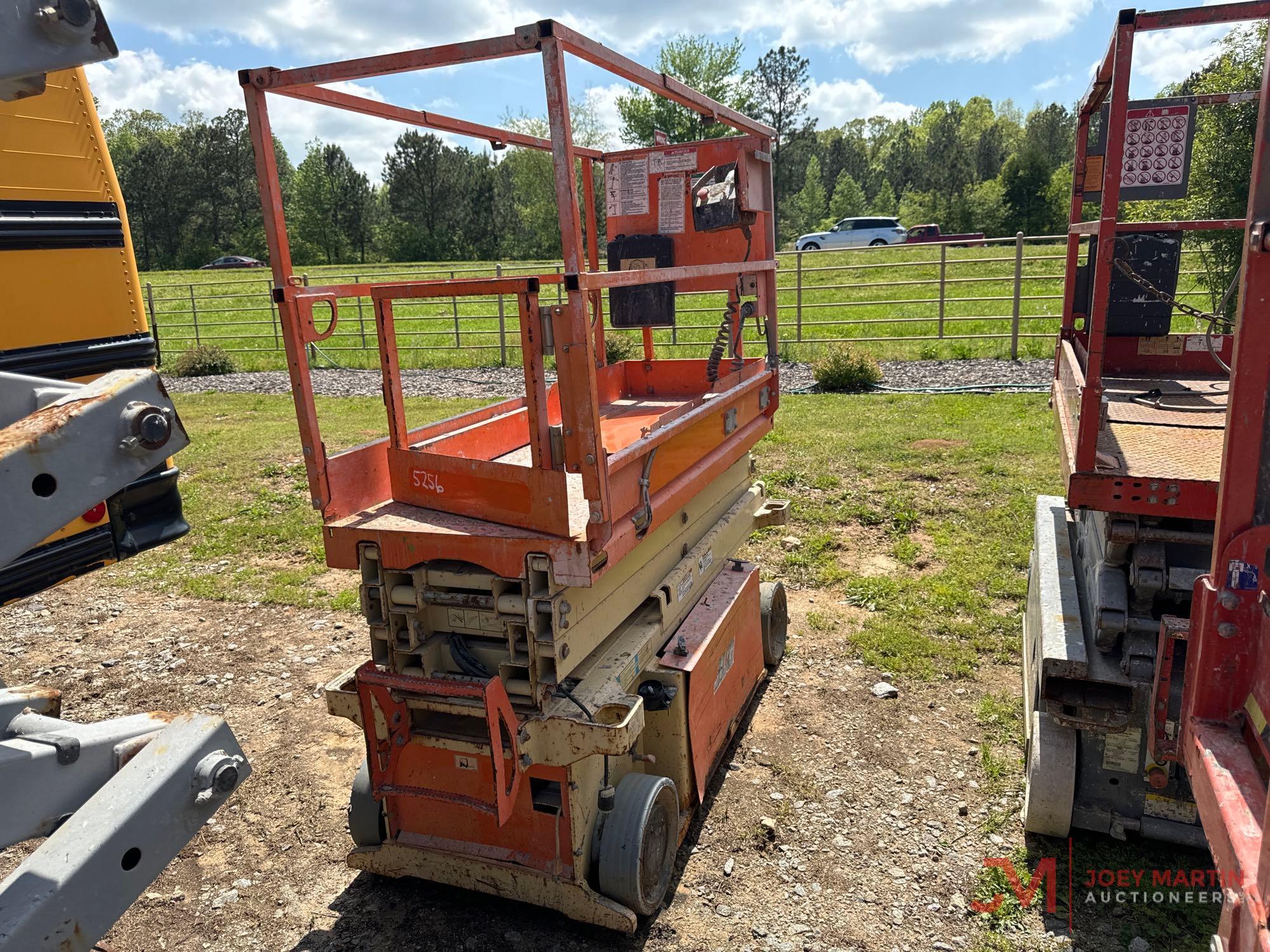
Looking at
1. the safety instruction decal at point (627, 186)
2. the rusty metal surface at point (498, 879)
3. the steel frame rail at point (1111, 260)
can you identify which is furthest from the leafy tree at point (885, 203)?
the rusty metal surface at point (498, 879)

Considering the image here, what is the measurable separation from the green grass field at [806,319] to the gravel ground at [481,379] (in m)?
0.66

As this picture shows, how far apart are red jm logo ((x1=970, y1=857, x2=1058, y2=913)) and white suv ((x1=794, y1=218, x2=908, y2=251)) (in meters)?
38.8

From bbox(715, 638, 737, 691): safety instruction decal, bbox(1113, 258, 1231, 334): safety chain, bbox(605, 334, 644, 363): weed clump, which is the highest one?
bbox(1113, 258, 1231, 334): safety chain

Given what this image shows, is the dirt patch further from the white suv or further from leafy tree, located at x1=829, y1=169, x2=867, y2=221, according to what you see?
leafy tree, located at x1=829, y1=169, x2=867, y2=221

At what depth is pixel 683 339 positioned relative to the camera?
60.3 ft

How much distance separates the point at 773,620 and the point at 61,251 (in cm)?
404

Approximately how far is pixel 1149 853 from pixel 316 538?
21.2ft

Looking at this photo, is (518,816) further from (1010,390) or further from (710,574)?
(1010,390)

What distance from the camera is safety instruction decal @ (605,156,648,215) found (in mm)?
5312

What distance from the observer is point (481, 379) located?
50.3 feet

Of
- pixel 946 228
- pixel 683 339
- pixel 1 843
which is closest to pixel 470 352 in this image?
pixel 683 339

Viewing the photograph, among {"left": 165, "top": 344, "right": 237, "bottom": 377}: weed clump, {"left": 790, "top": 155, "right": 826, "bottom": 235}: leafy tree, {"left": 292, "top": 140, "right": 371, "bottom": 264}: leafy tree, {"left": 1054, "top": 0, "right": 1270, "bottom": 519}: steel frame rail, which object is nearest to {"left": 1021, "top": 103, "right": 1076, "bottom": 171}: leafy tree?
{"left": 790, "top": 155, "right": 826, "bottom": 235}: leafy tree

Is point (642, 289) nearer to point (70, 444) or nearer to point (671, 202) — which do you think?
point (671, 202)

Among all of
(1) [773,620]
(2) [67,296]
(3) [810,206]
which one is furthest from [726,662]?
(3) [810,206]
